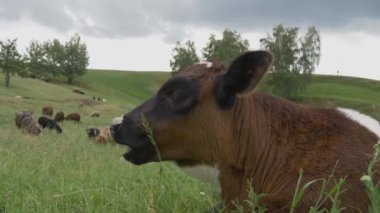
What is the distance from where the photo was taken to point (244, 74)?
390cm

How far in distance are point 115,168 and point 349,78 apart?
360 ft

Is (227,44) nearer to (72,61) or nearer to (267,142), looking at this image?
(72,61)

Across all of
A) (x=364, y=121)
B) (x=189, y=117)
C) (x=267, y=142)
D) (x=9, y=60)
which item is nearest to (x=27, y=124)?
(x=189, y=117)

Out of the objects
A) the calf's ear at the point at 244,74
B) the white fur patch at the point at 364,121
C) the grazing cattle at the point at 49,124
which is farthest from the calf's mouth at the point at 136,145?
the grazing cattle at the point at 49,124

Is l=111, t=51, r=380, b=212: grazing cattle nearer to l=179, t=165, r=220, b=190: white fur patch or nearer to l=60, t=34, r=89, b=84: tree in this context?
l=179, t=165, r=220, b=190: white fur patch

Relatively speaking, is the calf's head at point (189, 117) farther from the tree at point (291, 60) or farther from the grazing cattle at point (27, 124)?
the tree at point (291, 60)

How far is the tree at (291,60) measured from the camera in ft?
267

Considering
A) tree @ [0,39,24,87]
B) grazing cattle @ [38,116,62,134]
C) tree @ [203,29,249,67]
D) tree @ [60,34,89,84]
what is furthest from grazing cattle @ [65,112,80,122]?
tree @ [60,34,89,84]

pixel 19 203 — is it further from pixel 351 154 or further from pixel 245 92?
pixel 351 154

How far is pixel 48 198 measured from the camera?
16.9ft

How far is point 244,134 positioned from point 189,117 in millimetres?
439

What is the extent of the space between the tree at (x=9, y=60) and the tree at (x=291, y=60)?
34559 mm

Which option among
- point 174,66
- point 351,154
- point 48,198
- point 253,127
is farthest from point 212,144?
point 174,66

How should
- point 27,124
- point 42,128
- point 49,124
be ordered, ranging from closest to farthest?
point 27,124, point 42,128, point 49,124
